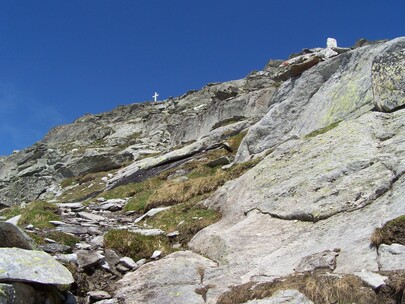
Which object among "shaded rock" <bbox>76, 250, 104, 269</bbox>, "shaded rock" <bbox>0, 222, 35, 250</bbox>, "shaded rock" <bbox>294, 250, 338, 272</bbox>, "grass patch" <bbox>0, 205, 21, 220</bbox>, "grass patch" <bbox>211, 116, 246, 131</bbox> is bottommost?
"shaded rock" <bbox>294, 250, 338, 272</bbox>

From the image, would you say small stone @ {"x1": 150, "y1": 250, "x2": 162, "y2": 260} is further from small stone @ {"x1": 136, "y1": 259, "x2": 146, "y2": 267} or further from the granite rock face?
the granite rock face

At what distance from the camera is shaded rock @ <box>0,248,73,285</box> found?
31.1ft

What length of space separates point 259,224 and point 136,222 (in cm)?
883

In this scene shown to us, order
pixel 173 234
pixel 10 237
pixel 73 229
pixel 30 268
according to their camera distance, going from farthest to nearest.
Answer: pixel 73 229
pixel 173 234
pixel 10 237
pixel 30 268

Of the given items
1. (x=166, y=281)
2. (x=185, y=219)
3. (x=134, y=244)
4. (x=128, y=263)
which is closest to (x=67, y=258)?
(x=128, y=263)

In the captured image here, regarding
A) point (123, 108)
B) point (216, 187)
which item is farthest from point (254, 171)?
point (123, 108)

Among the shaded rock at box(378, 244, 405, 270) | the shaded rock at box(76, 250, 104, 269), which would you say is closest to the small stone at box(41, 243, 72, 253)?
the shaded rock at box(76, 250, 104, 269)

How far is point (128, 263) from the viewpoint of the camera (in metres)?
13.8

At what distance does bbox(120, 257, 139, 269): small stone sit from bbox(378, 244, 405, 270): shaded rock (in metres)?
7.32

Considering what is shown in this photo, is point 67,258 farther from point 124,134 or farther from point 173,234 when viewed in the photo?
point 124,134

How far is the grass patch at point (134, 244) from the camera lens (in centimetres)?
1495

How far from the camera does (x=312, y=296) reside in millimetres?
8836

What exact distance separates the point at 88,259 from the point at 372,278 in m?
8.29

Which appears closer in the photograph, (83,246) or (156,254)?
(156,254)
